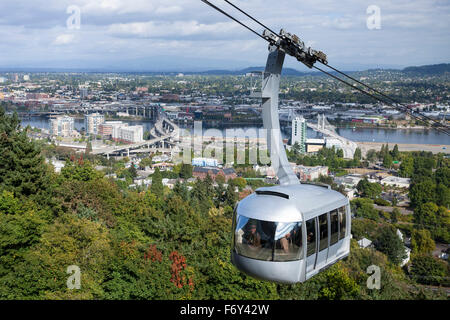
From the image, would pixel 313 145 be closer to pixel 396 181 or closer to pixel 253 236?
pixel 396 181

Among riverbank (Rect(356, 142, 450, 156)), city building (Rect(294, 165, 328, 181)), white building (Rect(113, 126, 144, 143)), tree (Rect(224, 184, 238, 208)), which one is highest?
white building (Rect(113, 126, 144, 143))

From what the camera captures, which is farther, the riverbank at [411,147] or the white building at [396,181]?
the riverbank at [411,147]

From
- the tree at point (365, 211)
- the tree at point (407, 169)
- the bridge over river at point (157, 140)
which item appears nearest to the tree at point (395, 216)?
the tree at point (365, 211)

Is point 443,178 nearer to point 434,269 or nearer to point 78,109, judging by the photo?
point 434,269

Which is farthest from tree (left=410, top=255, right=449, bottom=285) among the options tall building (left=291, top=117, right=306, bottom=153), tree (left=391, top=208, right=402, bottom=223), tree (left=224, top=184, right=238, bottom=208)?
tall building (left=291, top=117, right=306, bottom=153)

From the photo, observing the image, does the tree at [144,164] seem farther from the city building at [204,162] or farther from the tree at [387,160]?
the tree at [387,160]

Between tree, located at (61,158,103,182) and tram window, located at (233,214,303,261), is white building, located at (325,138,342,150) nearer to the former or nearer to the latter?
tree, located at (61,158,103,182)

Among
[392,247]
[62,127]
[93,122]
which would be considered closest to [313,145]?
[93,122]
